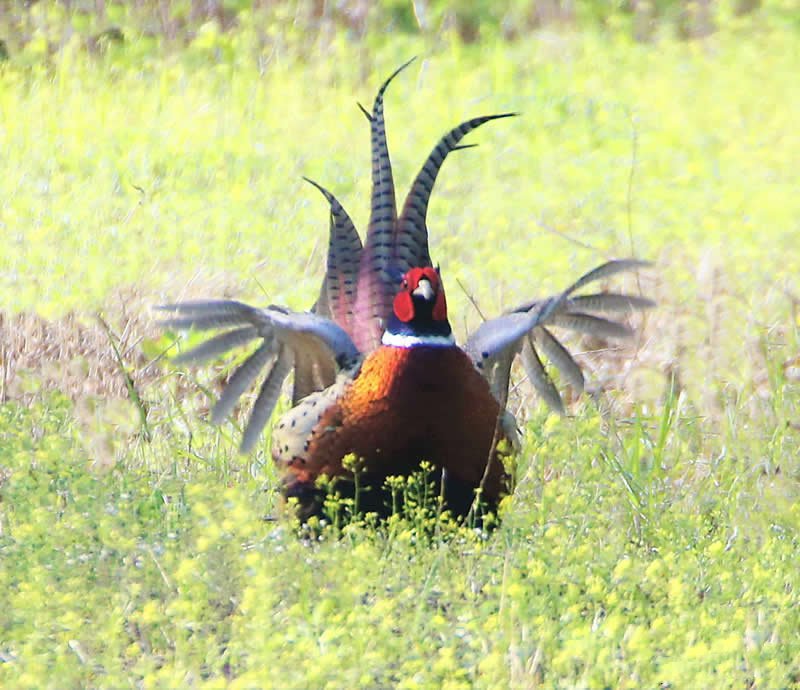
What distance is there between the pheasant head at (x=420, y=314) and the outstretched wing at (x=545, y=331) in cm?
36

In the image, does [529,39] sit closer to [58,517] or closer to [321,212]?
[321,212]

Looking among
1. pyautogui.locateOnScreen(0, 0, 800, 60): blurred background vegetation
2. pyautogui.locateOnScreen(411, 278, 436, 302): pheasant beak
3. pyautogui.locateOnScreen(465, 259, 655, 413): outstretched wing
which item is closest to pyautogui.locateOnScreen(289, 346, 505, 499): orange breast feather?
pyautogui.locateOnScreen(411, 278, 436, 302): pheasant beak

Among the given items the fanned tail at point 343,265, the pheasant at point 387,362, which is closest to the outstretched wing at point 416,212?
the pheasant at point 387,362

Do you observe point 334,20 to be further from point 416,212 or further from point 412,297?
point 412,297

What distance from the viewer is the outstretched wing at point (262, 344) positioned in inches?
174

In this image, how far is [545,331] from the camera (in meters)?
4.80

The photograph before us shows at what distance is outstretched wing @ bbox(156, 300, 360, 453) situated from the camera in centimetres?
442

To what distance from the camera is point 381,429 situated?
4.27 meters

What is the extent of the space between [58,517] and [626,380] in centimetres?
231

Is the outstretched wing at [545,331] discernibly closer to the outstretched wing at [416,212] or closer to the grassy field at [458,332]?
the grassy field at [458,332]

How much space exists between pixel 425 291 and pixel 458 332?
2.00 meters

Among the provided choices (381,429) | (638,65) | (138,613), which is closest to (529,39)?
(638,65)

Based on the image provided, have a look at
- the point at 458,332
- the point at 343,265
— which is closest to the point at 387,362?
the point at 343,265

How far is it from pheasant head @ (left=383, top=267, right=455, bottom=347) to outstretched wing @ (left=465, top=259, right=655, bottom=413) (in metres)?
0.36
